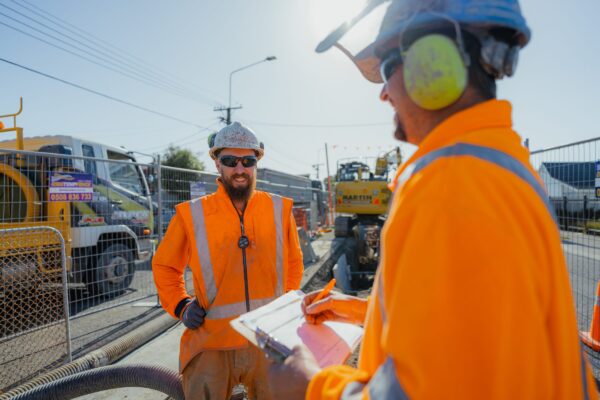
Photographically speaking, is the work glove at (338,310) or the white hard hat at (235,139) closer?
the work glove at (338,310)

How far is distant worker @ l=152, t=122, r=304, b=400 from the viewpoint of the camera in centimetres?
209

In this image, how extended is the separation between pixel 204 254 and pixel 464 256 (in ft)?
5.94

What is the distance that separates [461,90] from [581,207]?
493cm

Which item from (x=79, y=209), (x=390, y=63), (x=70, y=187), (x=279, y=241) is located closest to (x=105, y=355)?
(x=70, y=187)

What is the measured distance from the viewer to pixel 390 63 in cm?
100

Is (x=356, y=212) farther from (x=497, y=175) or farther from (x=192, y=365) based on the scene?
(x=497, y=175)

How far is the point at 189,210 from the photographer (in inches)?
88.4

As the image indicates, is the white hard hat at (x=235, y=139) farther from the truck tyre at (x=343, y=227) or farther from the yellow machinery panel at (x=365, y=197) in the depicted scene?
the truck tyre at (x=343, y=227)

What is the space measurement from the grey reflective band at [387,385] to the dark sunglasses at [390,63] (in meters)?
0.75

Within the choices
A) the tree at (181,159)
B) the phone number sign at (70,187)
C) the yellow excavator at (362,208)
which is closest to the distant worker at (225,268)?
the phone number sign at (70,187)

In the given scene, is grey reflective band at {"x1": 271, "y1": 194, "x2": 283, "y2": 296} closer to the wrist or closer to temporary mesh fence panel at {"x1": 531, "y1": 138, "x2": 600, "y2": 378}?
the wrist

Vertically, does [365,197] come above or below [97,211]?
above

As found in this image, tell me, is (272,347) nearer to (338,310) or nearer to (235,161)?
(338,310)

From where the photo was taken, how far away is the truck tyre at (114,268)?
6031 mm
